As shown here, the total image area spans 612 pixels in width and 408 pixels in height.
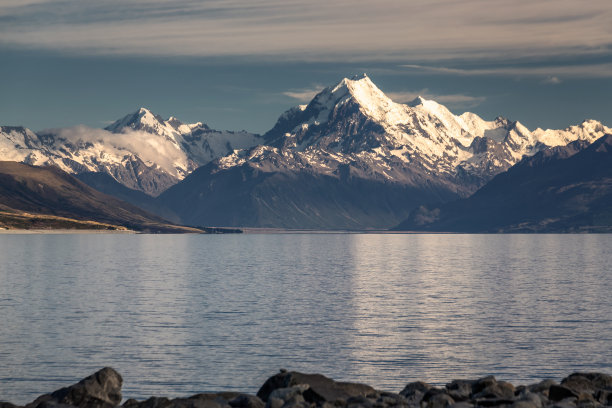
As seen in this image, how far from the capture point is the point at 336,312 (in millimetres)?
91750

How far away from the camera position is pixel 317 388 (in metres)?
45.3

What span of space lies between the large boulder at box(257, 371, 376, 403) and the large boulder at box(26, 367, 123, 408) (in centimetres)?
847

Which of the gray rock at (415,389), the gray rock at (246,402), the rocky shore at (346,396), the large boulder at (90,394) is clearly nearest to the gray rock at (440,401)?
the rocky shore at (346,396)

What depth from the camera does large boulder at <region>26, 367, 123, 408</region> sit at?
4488 cm

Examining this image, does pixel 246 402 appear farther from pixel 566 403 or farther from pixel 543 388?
pixel 543 388

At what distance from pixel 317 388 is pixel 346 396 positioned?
1.69 meters

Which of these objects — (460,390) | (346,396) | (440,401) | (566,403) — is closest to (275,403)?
(346,396)

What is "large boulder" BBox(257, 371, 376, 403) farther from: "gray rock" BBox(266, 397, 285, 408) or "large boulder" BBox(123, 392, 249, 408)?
"gray rock" BBox(266, 397, 285, 408)

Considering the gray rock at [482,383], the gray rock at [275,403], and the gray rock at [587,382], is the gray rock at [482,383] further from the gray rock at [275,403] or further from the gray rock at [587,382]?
the gray rock at [275,403]

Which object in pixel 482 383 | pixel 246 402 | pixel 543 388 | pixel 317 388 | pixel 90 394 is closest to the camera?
pixel 246 402

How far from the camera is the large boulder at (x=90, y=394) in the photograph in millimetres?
44875

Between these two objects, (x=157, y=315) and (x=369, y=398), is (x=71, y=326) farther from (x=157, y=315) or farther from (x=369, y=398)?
(x=369, y=398)

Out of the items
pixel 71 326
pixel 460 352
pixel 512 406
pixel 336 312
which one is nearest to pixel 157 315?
pixel 71 326

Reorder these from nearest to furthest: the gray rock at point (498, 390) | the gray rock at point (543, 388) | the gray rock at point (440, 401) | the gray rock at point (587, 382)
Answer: the gray rock at point (440, 401) → the gray rock at point (498, 390) → the gray rock at point (543, 388) → the gray rock at point (587, 382)
